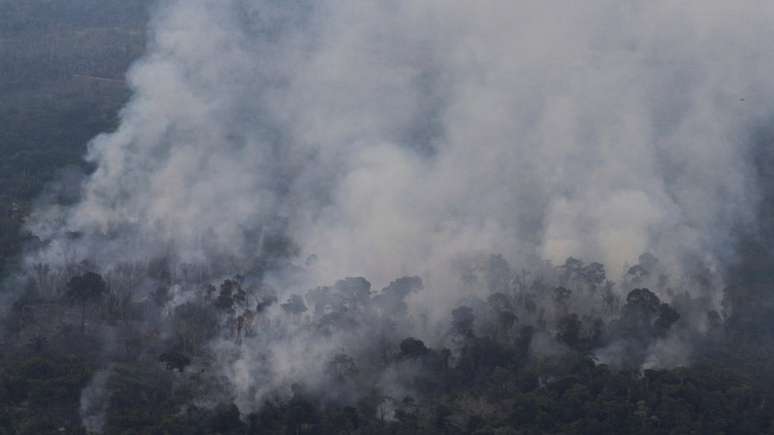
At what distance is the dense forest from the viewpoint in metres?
59.7

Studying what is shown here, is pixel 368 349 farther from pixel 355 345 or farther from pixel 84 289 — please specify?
pixel 84 289

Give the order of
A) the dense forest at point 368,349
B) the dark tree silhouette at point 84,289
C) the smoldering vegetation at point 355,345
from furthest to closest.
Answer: the dark tree silhouette at point 84,289 → the smoldering vegetation at point 355,345 → the dense forest at point 368,349

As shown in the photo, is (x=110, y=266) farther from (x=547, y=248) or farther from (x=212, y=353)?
(x=547, y=248)

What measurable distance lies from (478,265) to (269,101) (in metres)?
32.6

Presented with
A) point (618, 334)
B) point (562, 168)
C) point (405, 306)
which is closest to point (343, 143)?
point (562, 168)

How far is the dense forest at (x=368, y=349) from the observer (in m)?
59.7

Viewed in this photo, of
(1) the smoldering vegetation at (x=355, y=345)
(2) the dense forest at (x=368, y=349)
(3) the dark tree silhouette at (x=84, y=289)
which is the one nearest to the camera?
(2) the dense forest at (x=368, y=349)

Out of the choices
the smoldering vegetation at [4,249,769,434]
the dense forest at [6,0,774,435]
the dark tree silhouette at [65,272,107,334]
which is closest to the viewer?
the dense forest at [6,0,774,435]

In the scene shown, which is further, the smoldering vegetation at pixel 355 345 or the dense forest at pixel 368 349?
the smoldering vegetation at pixel 355 345

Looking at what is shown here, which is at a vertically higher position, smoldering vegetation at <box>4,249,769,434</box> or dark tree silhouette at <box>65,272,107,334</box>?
dark tree silhouette at <box>65,272,107,334</box>

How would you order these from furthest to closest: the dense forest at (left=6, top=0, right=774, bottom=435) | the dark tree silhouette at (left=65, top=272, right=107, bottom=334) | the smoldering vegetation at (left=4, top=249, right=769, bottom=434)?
the dark tree silhouette at (left=65, top=272, right=107, bottom=334), the smoldering vegetation at (left=4, top=249, right=769, bottom=434), the dense forest at (left=6, top=0, right=774, bottom=435)

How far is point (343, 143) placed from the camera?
97.7 meters

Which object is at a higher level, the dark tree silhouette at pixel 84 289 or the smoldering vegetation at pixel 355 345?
the dark tree silhouette at pixel 84 289

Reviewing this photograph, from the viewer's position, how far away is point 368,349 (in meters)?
69.3
